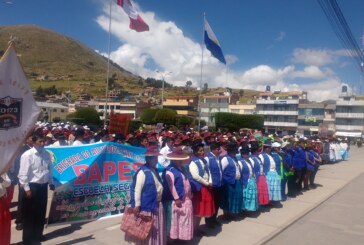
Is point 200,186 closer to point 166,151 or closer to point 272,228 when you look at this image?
point 272,228

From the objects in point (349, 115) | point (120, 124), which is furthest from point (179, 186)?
point (349, 115)

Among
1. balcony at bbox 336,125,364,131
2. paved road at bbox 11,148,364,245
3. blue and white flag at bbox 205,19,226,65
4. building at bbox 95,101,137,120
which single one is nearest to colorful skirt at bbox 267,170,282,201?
paved road at bbox 11,148,364,245

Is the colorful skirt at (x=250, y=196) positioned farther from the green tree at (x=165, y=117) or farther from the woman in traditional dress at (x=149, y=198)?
the green tree at (x=165, y=117)

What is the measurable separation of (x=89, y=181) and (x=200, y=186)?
2.18m

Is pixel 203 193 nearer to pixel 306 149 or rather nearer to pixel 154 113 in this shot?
pixel 306 149

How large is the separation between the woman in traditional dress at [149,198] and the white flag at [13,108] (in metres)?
1.63

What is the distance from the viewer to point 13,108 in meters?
4.27

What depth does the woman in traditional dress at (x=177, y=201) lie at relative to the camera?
5410 millimetres

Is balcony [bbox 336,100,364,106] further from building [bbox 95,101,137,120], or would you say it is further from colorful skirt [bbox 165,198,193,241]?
colorful skirt [bbox 165,198,193,241]

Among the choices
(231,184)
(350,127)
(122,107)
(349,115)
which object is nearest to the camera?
(231,184)

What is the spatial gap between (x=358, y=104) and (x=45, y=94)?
88.6 meters

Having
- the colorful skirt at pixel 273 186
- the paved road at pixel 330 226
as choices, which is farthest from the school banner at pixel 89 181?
the colorful skirt at pixel 273 186

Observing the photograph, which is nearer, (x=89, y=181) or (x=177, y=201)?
(x=177, y=201)

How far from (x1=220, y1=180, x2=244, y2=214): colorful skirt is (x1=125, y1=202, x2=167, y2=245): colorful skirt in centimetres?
242
